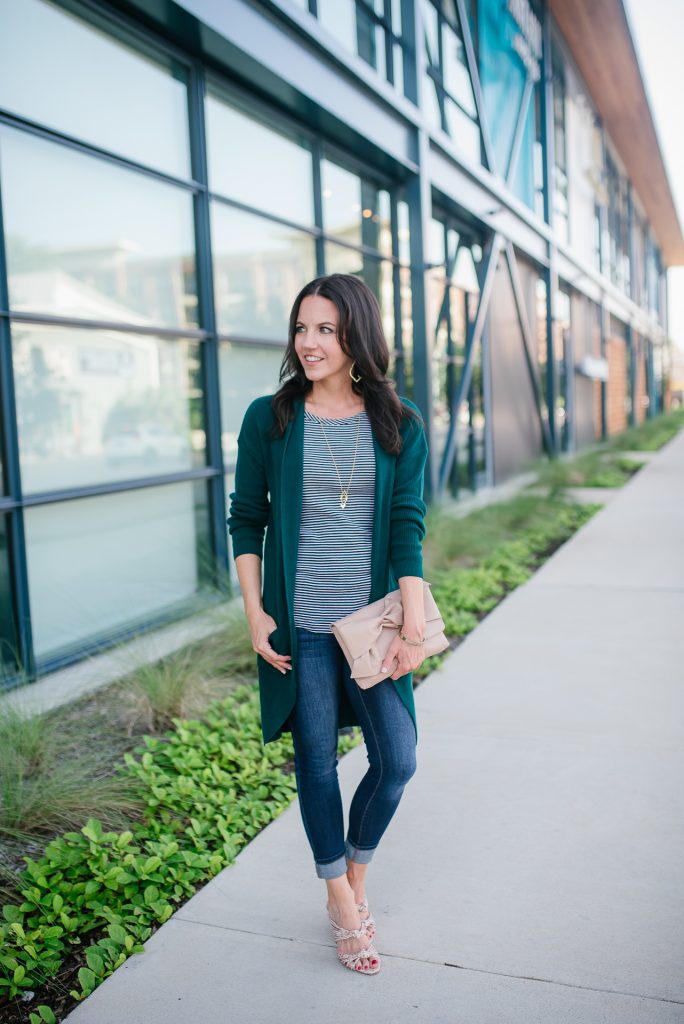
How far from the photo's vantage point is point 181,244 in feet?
20.1

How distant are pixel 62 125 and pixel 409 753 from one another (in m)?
4.33

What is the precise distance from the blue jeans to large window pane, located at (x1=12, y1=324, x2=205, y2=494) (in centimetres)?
313

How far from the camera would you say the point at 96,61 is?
5336mm

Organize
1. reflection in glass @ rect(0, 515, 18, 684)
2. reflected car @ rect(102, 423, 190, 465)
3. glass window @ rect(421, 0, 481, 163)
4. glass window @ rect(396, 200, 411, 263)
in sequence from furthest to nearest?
1. glass window @ rect(421, 0, 481, 163)
2. glass window @ rect(396, 200, 411, 263)
3. reflected car @ rect(102, 423, 190, 465)
4. reflection in glass @ rect(0, 515, 18, 684)

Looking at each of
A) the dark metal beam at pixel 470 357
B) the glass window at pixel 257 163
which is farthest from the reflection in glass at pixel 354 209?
the dark metal beam at pixel 470 357

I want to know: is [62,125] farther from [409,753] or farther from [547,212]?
[547,212]

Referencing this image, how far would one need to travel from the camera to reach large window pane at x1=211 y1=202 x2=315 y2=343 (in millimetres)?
6609

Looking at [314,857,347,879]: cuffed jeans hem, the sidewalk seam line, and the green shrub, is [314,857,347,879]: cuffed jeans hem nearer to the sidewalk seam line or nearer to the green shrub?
the sidewalk seam line

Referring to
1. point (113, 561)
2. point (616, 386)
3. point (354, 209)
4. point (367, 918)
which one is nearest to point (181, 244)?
point (113, 561)

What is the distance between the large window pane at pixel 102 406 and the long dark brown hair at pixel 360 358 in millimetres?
2906

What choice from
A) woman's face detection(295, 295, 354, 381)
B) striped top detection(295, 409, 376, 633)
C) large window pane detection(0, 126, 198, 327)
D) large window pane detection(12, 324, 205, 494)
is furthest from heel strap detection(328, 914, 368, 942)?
large window pane detection(0, 126, 198, 327)

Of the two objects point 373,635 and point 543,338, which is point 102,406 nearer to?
point 373,635

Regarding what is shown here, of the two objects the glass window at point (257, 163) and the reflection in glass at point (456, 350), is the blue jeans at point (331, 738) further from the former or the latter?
the reflection in glass at point (456, 350)

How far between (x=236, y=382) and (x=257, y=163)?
1.83 metres
